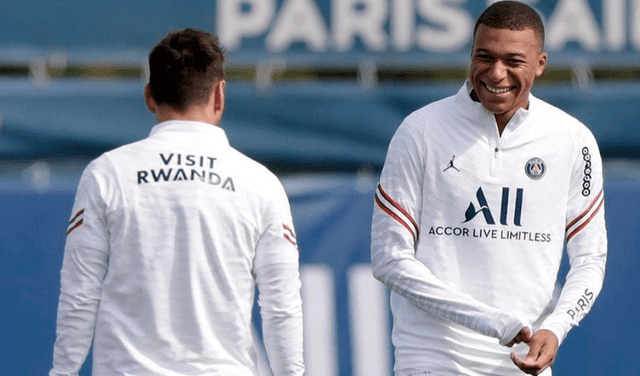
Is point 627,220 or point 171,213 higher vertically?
point 171,213

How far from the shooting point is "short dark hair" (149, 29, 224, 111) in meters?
2.78

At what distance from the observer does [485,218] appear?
3.06 m

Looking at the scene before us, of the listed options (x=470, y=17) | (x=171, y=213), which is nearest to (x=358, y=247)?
(x=470, y=17)

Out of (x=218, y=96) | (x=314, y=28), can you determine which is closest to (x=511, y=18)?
(x=218, y=96)

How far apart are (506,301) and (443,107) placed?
1.91 feet

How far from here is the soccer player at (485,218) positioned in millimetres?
3049

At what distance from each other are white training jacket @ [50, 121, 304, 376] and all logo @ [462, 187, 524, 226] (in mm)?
629

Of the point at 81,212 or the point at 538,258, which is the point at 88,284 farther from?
the point at 538,258

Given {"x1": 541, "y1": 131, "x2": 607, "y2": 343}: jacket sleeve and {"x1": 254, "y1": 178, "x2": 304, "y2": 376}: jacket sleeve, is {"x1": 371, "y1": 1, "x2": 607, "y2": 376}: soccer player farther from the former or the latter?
{"x1": 254, "y1": 178, "x2": 304, "y2": 376}: jacket sleeve

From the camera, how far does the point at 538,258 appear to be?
3080 millimetres

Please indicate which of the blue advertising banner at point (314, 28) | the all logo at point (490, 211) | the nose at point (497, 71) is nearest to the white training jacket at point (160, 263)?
the all logo at point (490, 211)

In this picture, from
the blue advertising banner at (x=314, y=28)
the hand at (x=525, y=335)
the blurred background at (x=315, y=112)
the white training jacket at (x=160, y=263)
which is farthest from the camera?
the blue advertising banner at (x=314, y=28)

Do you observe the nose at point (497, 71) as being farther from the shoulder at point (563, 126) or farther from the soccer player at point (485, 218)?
the shoulder at point (563, 126)

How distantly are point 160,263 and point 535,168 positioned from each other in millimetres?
1109
